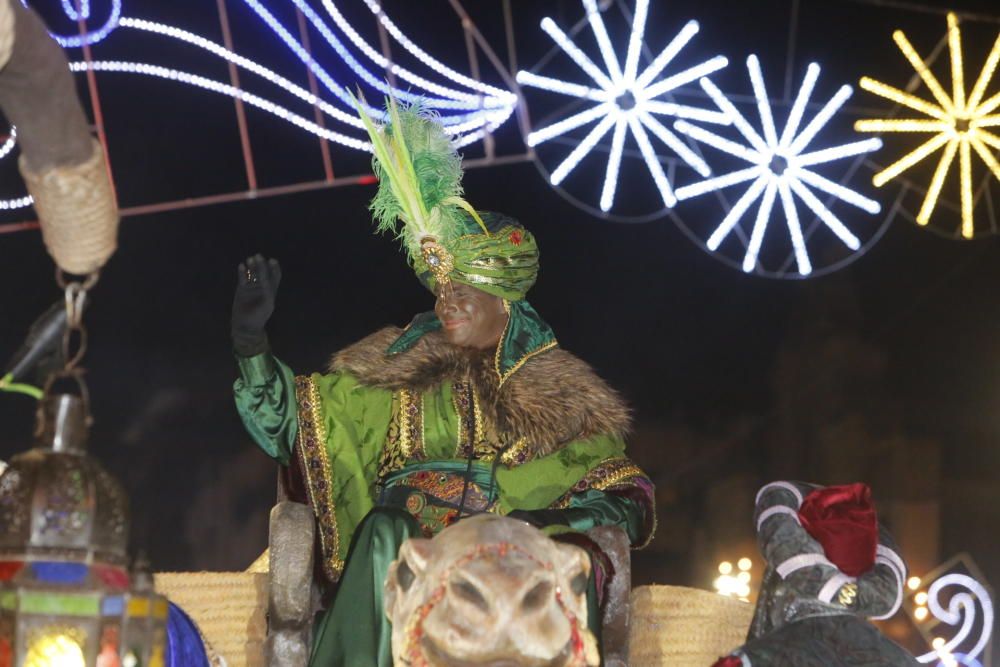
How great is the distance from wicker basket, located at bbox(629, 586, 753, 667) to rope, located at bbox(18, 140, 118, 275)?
1.72 m

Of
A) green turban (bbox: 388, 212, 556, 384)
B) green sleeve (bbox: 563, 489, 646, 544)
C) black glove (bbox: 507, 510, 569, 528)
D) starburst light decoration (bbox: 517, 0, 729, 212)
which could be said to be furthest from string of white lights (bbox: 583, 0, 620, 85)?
black glove (bbox: 507, 510, 569, 528)

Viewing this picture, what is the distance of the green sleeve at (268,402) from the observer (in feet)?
10.7

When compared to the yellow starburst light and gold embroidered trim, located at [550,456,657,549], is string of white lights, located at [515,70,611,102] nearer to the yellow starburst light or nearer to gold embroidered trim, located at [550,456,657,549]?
the yellow starburst light

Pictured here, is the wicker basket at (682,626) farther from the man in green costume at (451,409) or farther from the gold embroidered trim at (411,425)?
the gold embroidered trim at (411,425)

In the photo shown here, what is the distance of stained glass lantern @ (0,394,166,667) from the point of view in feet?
5.57

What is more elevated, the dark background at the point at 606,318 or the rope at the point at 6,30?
the dark background at the point at 606,318

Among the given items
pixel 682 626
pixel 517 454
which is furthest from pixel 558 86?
pixel 682 626

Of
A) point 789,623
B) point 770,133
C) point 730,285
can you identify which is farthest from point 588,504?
point 730,285

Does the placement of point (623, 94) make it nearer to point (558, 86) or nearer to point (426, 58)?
point (558, 86)

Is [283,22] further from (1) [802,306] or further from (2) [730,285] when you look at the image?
(1) [802,306]

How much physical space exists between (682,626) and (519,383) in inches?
27.3

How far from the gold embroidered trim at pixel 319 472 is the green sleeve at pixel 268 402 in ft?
0.10

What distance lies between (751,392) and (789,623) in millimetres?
3174

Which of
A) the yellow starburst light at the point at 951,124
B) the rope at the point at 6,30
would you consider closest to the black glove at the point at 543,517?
the rope at the point at 6,30
